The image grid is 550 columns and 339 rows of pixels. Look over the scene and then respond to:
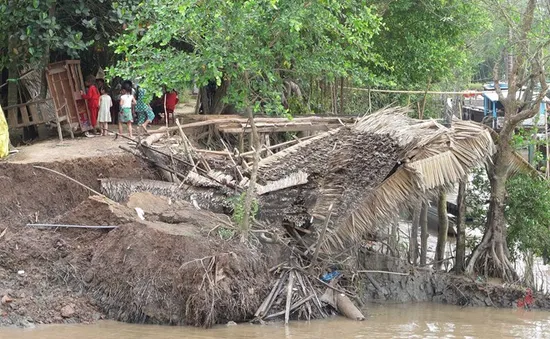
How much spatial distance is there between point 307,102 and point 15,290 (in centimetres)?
1039

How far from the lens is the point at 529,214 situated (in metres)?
14.2

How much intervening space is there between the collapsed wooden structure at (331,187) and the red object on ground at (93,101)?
4064 millimetres

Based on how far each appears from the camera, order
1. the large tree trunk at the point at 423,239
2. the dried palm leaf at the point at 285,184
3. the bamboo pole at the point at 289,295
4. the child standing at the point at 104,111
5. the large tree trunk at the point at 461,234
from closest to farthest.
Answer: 1. the bamboo pole at the point at 289,295
2. the dried palm leaf at the point at 285,184
3. the large tree trunk at the point at 461,234
4. the large tree trunk at the point at 423,239
5. the child standing at the point at 104,111

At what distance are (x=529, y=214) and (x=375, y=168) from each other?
361cm

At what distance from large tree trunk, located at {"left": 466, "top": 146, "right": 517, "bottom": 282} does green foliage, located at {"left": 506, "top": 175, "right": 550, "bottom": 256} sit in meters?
0.19

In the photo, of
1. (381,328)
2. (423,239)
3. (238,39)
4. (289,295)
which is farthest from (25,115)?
(381,328)

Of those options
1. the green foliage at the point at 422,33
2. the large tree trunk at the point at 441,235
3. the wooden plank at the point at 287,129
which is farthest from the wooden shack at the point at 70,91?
the large tree trunk at the point at 441,235

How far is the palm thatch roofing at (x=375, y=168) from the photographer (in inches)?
476

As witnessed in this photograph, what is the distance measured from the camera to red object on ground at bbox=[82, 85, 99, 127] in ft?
54.8

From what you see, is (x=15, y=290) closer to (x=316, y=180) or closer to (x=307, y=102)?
(x=316, y=180)

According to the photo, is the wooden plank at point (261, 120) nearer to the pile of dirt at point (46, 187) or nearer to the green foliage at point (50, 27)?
the pile of dirt at point (46, 187)

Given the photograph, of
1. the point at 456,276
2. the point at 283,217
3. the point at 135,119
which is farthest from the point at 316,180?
the point at 135,119

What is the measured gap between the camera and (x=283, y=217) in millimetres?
12273

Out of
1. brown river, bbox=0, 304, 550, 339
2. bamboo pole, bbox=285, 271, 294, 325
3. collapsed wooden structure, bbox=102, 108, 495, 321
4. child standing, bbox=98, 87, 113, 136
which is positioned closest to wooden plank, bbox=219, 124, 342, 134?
collapsed wooden structure, bbox=102, 108, 495, 321
